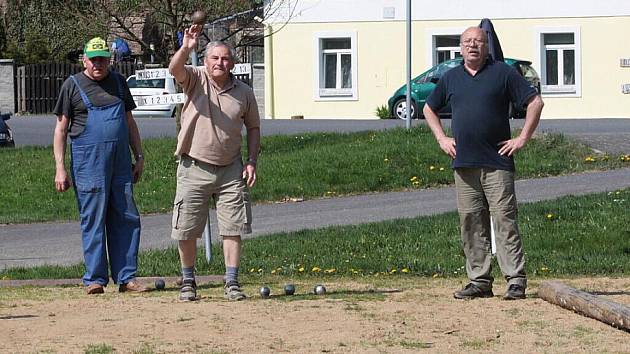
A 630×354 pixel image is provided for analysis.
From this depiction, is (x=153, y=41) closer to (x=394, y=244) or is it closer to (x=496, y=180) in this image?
(x=394, y=244)

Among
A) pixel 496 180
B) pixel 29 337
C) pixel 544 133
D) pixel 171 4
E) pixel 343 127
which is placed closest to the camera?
pixel 29 337

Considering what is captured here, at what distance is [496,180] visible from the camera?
9.62 metres

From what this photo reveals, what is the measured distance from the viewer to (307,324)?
856cm

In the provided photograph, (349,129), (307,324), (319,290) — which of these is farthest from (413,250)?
(349,129)

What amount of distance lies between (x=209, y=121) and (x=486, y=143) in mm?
1853

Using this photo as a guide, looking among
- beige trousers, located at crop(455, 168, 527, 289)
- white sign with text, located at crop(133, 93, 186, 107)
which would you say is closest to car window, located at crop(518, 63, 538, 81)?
white sign with text, located at crop(133, 93, 186, 107)

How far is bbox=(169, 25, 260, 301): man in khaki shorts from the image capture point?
31.5ft

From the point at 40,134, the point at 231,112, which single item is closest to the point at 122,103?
the point at 231,112

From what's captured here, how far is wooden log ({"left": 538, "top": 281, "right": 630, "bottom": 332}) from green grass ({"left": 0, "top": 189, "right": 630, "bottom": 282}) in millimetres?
2458

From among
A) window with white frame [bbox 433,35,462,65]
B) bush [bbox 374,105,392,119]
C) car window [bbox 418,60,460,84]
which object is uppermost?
window with white frame [bbox 433,35,462,65]

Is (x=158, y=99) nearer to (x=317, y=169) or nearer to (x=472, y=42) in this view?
(x=472, y=42)

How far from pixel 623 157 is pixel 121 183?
1260cm

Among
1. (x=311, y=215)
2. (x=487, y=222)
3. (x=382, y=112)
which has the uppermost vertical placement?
(x=382, y=112)

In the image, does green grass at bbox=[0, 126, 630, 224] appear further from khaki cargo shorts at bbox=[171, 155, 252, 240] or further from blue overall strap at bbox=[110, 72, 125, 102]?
khaki cargo shorts at bbox=[171, 155, 252, 240]
